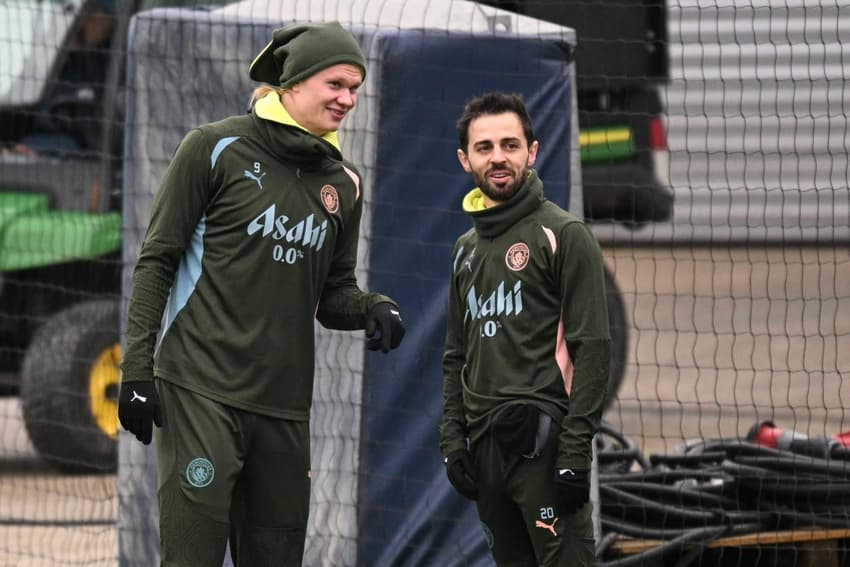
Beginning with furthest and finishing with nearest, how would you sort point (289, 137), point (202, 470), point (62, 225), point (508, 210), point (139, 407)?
point (62, 225) < point (508, 210) < point (289, 137) < point (202, 470) < point (139, 407)

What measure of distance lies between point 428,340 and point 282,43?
1675 millimetres

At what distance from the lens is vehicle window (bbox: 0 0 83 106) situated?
29.3 ft

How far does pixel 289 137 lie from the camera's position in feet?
15.2

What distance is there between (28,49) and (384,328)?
483 centimetres

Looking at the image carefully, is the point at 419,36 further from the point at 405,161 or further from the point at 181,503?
the point at 181,503

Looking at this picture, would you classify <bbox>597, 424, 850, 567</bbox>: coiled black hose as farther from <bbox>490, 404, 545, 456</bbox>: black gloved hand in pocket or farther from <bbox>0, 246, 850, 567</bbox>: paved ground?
<bbox>490, 404, 545, 456</bbox>: black gloved hand in pocket

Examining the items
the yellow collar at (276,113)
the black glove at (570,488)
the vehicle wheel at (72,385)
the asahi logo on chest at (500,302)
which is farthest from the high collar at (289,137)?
the vehicle wheel at (72,385)

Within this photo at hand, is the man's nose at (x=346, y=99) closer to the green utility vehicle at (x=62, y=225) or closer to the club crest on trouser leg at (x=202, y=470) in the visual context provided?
the club crest on trouser leg at (x=202, y=470)

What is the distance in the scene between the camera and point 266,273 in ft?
15.2

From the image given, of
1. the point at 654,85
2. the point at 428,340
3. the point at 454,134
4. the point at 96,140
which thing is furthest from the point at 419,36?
the point at 654,85

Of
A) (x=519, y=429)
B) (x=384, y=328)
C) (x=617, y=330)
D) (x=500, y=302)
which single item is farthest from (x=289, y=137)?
(x=617, y=330)

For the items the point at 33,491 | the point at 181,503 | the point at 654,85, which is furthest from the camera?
the point at 654,85

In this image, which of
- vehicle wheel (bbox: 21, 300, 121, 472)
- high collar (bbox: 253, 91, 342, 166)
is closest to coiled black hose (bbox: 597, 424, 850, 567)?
high collar (bbox: 253, 91, 342, 166)

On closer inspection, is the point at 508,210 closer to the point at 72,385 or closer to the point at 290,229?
the point at 290,229
